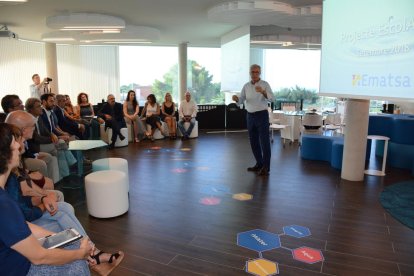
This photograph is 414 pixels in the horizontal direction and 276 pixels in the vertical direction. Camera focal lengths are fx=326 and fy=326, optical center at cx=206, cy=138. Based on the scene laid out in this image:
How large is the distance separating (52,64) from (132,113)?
565 centimetres

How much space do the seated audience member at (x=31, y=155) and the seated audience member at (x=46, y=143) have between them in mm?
118

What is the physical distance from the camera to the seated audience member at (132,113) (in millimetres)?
8383

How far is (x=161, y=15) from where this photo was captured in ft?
26.4

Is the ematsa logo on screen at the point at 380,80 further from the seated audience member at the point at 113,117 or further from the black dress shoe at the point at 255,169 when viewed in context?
the seated audience member at the point at 113,117

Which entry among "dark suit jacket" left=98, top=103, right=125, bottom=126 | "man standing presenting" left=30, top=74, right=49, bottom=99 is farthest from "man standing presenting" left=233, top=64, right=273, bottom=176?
A: "man standing presenting" left=30, top=74, right=49, bottom=99

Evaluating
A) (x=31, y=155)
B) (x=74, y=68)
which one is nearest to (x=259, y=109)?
(x=31, y=155)

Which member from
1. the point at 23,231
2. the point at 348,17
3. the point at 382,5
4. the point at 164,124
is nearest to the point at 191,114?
the point at 164,124

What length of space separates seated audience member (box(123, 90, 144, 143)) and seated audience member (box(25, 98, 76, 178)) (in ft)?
11.1

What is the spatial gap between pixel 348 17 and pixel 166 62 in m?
10.6

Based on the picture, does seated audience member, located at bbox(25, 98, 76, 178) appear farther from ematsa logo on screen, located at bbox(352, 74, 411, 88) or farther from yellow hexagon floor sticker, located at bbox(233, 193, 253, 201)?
ematsa logo on screen, located at bbox(352, 74, 411, 88)

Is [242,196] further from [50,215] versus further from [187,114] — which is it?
[187,114]

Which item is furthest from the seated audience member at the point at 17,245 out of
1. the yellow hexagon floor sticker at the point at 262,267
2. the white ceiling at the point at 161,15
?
the white ceiling at the point at 161,15

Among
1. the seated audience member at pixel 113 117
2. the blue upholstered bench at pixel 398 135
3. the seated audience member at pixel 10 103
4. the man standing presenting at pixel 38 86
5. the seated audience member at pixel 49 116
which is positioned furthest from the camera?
the man standing presenting at pixel 38 86

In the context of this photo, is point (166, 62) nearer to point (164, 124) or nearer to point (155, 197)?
point (164, 124)
